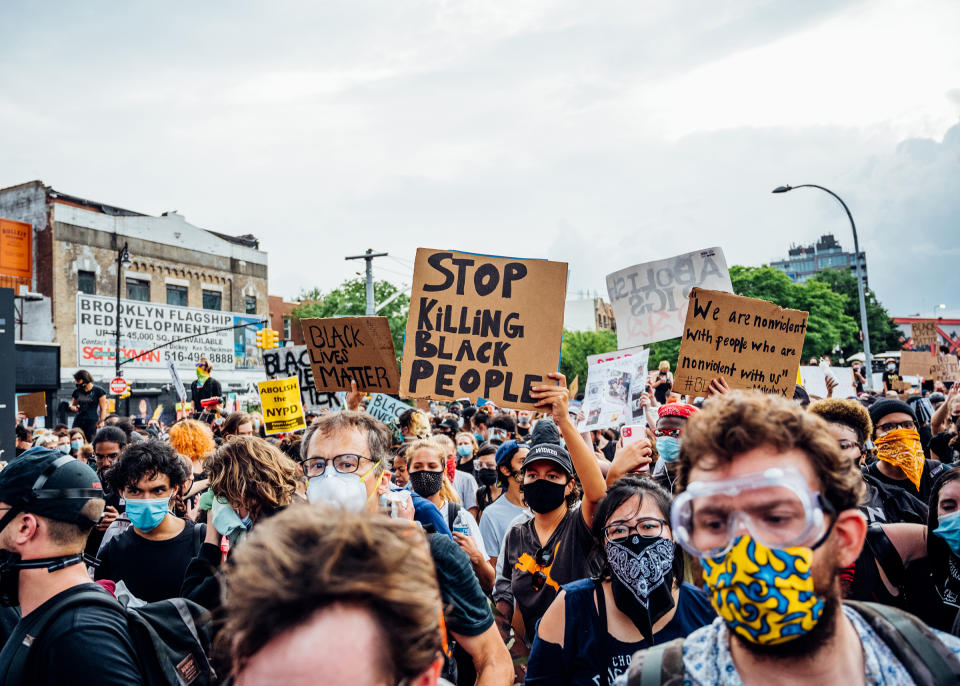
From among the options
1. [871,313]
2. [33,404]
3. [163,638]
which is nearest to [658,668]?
[163,638]

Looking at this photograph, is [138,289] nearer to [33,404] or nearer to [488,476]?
[33,404]

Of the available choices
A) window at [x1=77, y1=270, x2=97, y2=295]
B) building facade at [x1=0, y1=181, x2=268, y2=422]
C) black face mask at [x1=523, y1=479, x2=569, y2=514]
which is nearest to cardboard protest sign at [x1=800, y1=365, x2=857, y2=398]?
black face mask at [x1=523, y1=479, x2=569, y2=514]

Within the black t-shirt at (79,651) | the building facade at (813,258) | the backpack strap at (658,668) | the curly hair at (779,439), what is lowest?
the black t-shirt at (79,651)

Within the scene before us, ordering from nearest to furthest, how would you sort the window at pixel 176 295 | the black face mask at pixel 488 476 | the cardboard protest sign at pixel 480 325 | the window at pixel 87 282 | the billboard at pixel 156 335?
the cardboard protest sign at pixel 480 325, the black face mask at pixel 488 476, the billboard at pixel 156 335, the window at pixel 87 282, the window at pixel 176 295

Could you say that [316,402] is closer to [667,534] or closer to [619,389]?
[619,389]

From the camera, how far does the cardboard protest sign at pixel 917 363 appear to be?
12461 mm

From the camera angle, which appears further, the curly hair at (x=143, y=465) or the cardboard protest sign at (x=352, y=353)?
the cardboard protest sign at (x=352, y=353)

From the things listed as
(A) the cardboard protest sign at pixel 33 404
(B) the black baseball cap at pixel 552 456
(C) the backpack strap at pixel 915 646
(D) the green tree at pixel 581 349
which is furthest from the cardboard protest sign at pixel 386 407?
(D) the green tree at pixel 581 349

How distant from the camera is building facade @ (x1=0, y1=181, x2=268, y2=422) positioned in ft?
110

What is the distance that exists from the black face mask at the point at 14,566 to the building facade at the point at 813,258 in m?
168

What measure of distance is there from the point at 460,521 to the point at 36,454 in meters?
2.50

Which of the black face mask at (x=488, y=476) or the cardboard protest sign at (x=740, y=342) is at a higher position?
the cardboard protest sign at (x=740, y=342)

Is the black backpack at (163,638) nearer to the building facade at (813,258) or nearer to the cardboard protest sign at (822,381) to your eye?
the cardboard protest sign at (822,381)

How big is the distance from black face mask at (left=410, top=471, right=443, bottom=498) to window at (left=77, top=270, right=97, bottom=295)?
3495 cm
